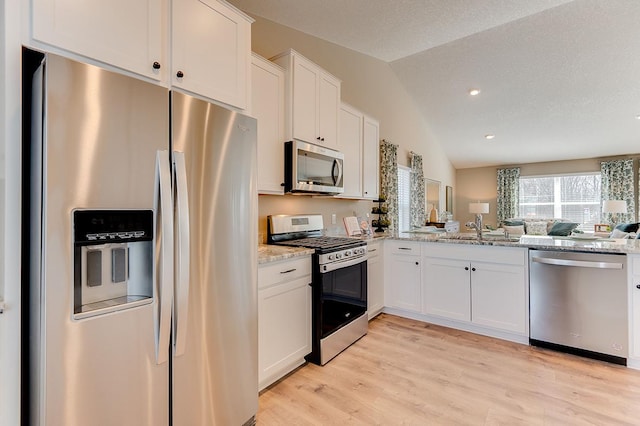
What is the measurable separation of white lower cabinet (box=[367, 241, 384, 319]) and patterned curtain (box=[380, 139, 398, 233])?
3.82ft

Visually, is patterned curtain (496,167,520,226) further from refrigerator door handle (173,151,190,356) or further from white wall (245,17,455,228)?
refrigerator door handle (173,151,190,356)

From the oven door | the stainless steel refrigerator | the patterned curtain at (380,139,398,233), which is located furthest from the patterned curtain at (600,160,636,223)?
the stainless steel refrigerator

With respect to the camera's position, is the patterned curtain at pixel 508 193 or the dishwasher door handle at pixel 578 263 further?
the patterned curtain at pixel 508 193

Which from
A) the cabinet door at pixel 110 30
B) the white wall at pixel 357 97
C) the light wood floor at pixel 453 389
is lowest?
the light wood floor at pixel 453 389

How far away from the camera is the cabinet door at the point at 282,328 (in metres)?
2.00

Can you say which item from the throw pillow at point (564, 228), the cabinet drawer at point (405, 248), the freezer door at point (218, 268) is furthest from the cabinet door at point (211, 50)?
the throw pillow at point (564, 228)

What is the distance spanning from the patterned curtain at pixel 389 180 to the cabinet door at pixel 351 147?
0.90 metres

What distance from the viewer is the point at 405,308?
3.45 m

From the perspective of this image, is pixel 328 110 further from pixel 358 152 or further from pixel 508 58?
pixel 508 58

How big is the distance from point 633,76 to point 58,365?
6854 mm

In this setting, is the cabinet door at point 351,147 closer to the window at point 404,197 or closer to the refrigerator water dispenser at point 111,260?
the window at point 404,197

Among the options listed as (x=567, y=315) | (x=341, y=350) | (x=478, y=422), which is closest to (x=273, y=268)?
(x=341, y=350)

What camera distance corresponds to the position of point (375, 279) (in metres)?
3.40

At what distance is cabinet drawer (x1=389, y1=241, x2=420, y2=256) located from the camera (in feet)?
11.1
